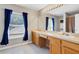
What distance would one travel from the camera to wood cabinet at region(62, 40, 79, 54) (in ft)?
5.26

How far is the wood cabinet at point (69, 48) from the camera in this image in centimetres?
160

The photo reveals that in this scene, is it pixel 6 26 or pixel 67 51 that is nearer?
pixel 67 51

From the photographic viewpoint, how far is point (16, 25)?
12.6 feet

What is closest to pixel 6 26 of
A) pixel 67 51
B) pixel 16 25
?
pixel 16 25

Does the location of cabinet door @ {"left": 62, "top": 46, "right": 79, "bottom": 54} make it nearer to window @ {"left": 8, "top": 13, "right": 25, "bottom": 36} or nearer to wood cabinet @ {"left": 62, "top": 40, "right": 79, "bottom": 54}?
wood cabinet @ {"left": 62, "top": 40, "right": 79, "bottom": 54}

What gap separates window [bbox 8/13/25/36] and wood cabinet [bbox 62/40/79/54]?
8.44 ft

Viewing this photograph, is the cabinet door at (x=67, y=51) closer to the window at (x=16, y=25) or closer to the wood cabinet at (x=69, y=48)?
the wood cabinet at (x=69, y=48)

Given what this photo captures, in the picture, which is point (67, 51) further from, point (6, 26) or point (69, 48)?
point (6, 26)

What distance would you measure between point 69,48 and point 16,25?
278 cm

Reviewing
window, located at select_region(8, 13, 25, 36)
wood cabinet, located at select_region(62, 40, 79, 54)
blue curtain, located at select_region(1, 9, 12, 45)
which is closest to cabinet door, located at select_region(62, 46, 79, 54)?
wood cabinet, located at select_region(62, 40, 79, 54)

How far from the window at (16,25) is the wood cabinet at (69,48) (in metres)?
2.57

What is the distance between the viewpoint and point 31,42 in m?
4.46

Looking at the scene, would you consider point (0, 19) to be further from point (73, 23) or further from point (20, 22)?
point (73, 23)

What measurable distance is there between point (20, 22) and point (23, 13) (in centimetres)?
48
